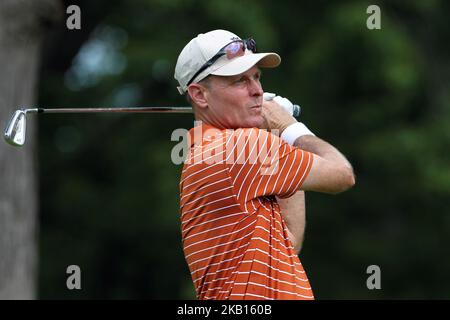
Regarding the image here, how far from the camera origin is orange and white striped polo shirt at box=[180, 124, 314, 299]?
4344mm

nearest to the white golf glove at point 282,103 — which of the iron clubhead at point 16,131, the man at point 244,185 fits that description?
the man at point 244,185

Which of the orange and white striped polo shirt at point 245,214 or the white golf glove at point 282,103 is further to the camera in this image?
the white golf glove at point 282,103

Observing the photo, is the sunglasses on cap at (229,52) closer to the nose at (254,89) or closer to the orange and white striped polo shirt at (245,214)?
the nose at (254,89)

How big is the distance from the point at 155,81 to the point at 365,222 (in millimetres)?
3358

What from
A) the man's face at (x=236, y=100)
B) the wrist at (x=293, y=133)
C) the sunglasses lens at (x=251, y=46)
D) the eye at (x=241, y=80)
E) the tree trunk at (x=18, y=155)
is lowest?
the wrist at (x=293, y=133)

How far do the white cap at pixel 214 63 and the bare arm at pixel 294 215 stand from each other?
543 millimetres

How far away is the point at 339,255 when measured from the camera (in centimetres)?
1595

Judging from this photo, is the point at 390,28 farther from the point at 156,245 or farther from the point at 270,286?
the point at 270,286

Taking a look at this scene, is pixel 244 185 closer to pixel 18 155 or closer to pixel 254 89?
pixel 254 89

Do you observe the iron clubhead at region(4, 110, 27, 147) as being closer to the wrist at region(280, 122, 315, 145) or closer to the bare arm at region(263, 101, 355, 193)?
the wrist at region(280, 122, 315, 145)

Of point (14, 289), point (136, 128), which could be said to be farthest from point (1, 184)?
point (136, 128)

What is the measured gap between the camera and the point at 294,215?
4883 mm

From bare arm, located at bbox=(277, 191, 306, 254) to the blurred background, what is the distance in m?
7.16

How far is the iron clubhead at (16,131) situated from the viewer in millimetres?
5340
